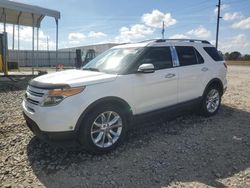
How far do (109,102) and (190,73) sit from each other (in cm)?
232

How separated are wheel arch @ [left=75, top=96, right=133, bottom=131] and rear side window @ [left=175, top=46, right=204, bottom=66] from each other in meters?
1.81

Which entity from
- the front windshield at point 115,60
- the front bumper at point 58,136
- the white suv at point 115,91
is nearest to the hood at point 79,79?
the white suv at point 115,91

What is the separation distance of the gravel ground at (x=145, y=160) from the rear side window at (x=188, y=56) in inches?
56.2

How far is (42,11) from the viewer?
47.5 ft

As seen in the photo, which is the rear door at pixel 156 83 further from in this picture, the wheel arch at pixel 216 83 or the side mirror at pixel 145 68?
the wheel arch at pixel 216 83

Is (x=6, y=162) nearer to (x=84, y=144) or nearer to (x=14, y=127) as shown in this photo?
(x=84, y=144)

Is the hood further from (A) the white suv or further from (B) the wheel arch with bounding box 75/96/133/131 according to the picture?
(B) the wheel arch with bounding box 75/96/133/131

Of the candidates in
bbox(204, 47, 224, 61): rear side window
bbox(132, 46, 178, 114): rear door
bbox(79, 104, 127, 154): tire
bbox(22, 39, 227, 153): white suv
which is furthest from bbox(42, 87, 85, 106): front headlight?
bbox(204, 47, 224, 61): rear side window

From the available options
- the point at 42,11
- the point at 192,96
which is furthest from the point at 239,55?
the point at 192,96

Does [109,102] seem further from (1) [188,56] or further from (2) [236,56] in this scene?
(2) [236,56]

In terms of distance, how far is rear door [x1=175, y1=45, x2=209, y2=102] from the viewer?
5430mm

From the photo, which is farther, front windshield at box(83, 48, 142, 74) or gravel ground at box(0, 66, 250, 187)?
front windshield at box(83, 48, 142, 74)

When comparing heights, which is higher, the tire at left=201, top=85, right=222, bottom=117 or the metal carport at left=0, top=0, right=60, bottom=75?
the metal carport at left=0, top=0, right=60, bottom=75

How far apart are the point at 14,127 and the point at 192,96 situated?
4001 millimetres
